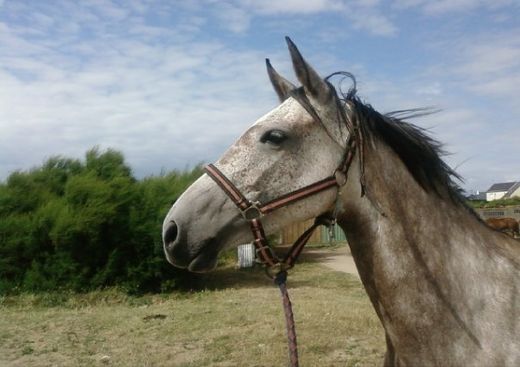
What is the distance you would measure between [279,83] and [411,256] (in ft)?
3.33

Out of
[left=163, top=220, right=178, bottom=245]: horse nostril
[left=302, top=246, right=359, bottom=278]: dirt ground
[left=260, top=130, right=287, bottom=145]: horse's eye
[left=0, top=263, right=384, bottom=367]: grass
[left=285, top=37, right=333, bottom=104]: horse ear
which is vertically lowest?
[left=0, top=263, right=384, bottom=367]: grass

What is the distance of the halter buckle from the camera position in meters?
2.10

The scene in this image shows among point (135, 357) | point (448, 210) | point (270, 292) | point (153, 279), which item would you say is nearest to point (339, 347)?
point (135, 357)

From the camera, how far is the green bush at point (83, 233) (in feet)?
41.2

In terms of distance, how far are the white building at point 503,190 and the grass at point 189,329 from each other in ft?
198

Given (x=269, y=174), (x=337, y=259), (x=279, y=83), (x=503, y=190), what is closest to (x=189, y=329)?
(x=279, y=83)

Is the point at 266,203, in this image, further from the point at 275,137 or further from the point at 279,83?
the point at 279,83

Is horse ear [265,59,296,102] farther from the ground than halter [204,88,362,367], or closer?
farther from the ground

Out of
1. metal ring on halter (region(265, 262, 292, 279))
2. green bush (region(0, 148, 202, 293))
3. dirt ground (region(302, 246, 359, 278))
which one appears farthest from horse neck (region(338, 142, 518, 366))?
dirt ground (region(302, 246, 359, 278))

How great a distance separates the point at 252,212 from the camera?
2105 millimetres

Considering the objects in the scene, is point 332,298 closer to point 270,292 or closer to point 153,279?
point 270,292

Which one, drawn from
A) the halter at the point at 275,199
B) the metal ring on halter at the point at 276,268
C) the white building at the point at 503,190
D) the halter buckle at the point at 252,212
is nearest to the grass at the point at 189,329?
the metal ring on halter at the point at 276,268

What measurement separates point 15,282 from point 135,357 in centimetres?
704

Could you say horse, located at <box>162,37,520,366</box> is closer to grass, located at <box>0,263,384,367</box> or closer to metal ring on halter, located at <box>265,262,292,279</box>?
metal ring on halter, located at <box>265,262,292,279</box>
